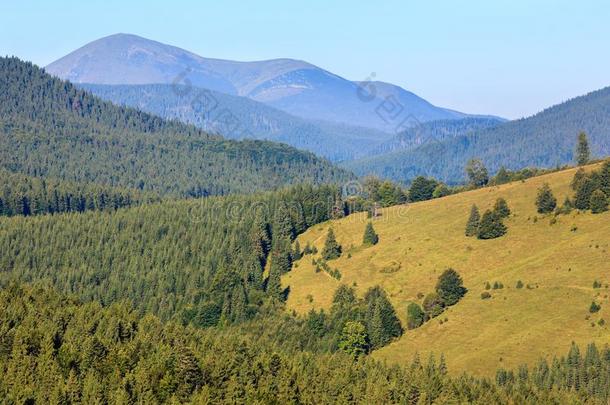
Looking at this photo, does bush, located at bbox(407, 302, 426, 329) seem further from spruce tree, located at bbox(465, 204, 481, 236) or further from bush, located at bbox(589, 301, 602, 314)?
spruce tree, located at bbox(465, 204, 481, 236)

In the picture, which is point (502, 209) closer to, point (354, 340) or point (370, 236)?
point (370, 236)

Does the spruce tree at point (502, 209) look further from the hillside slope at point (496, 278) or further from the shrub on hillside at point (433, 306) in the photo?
the shrub on hillside at point (433, 306)

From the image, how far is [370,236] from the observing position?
195 m

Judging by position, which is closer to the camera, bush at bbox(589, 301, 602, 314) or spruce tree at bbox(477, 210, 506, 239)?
bush at bbox(589, 301, 602, 314)

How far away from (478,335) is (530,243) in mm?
33301

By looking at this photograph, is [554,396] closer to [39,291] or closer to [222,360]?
[222,360]

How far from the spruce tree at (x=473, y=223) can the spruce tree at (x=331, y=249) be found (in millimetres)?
30621

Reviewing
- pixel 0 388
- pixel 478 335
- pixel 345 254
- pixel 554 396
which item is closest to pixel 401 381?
pixel 554 396

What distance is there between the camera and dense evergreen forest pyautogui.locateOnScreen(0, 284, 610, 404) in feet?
319

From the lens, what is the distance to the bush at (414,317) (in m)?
156

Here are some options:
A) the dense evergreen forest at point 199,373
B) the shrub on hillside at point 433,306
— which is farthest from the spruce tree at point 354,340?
the dense evergreen forest at point 199,373

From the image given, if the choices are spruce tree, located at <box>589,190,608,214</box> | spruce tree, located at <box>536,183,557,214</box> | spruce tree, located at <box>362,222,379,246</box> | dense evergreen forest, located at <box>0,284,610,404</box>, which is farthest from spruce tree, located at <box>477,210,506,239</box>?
dense evergreen forest, located at <box>0,284,610,404</box>

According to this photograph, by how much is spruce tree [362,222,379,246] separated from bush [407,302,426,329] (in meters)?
39.3

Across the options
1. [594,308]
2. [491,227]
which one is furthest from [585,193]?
[594,308]
